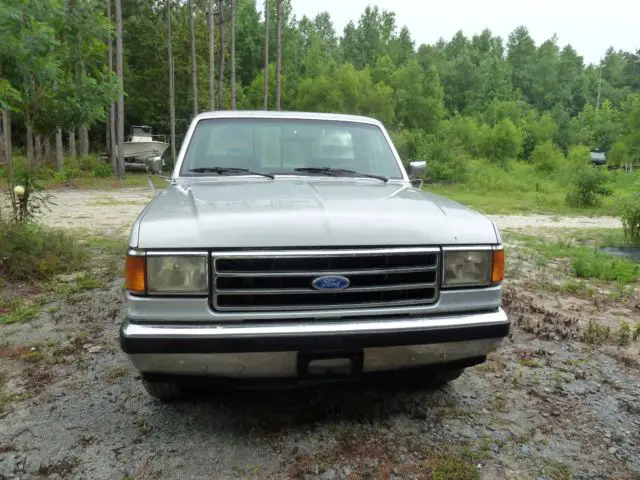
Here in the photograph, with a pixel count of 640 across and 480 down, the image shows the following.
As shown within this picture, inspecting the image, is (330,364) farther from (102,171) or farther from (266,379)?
(102,171)

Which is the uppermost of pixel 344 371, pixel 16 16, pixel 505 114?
pixel 505 114

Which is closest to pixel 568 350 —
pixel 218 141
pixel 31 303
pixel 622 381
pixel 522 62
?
pixel 622 381

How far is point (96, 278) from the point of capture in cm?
631

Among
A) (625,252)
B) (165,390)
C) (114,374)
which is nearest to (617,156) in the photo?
(625,252)

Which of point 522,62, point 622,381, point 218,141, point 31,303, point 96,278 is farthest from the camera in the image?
point 522,62

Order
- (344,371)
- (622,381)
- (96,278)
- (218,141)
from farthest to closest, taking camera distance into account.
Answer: (96,278) → (218,141) → (622,381) → (344,371)

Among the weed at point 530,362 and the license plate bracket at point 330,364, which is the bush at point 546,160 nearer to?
the weed at point 530,362

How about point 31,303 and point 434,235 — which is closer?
point 434,235

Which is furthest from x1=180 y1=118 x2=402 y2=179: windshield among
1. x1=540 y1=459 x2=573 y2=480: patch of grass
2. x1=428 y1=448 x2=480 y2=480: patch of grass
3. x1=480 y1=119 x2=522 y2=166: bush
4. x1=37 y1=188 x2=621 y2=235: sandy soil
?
x1=480 y1=119 x2=522 y2=166: bush

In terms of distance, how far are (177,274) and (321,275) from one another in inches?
25.3

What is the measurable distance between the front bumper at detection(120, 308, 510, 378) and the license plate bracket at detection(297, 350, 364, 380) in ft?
0.06

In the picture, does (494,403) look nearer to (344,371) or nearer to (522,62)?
(344,371)

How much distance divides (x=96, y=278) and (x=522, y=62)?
98.4m

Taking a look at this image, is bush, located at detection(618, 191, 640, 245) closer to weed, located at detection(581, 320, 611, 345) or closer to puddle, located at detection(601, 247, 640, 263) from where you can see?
puddle, located at detection(601, 247, 640, 263)
